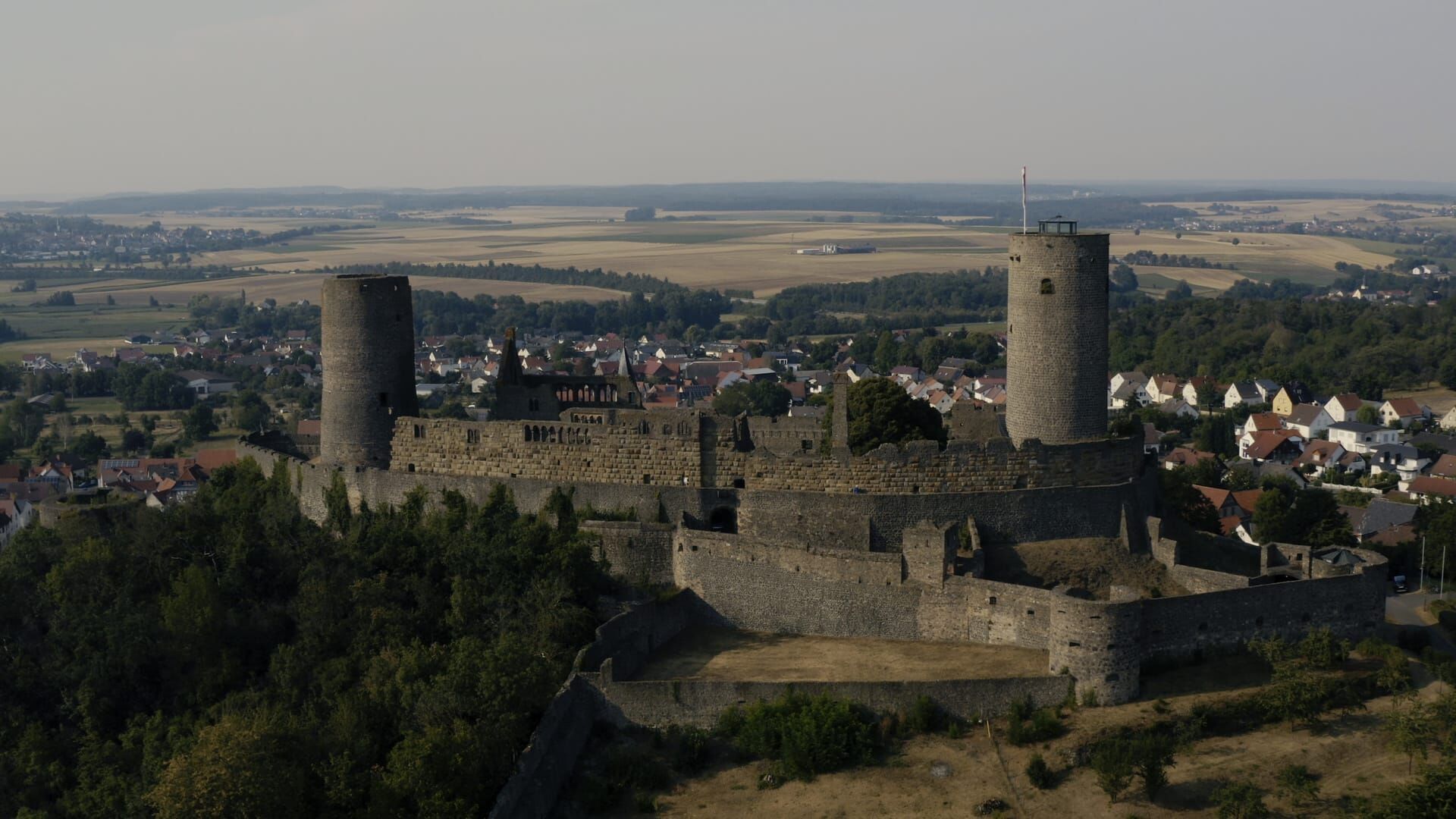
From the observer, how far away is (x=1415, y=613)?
43.2m

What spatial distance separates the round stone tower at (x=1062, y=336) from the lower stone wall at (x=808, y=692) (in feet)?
25.1

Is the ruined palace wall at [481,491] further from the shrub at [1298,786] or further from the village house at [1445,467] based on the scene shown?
the village house at [1445,467]

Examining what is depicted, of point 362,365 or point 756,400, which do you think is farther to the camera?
point 756,400

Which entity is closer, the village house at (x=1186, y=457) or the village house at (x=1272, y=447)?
the village house at (x=1186, y=457)

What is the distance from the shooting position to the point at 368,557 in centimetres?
3859

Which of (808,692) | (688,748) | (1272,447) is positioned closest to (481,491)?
(688,748)

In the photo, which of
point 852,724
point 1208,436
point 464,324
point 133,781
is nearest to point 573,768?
point 852,724

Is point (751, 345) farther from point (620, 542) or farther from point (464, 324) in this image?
point (620, 542)

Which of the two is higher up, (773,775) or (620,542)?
(620,542)

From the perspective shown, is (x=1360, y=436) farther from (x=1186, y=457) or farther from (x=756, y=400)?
(x=756, y=400)

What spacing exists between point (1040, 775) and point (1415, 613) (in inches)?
694

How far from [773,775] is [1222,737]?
8.58m

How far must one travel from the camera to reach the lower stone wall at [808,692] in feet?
106

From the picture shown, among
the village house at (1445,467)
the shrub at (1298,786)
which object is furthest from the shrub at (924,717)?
the village house at (1445,467)
